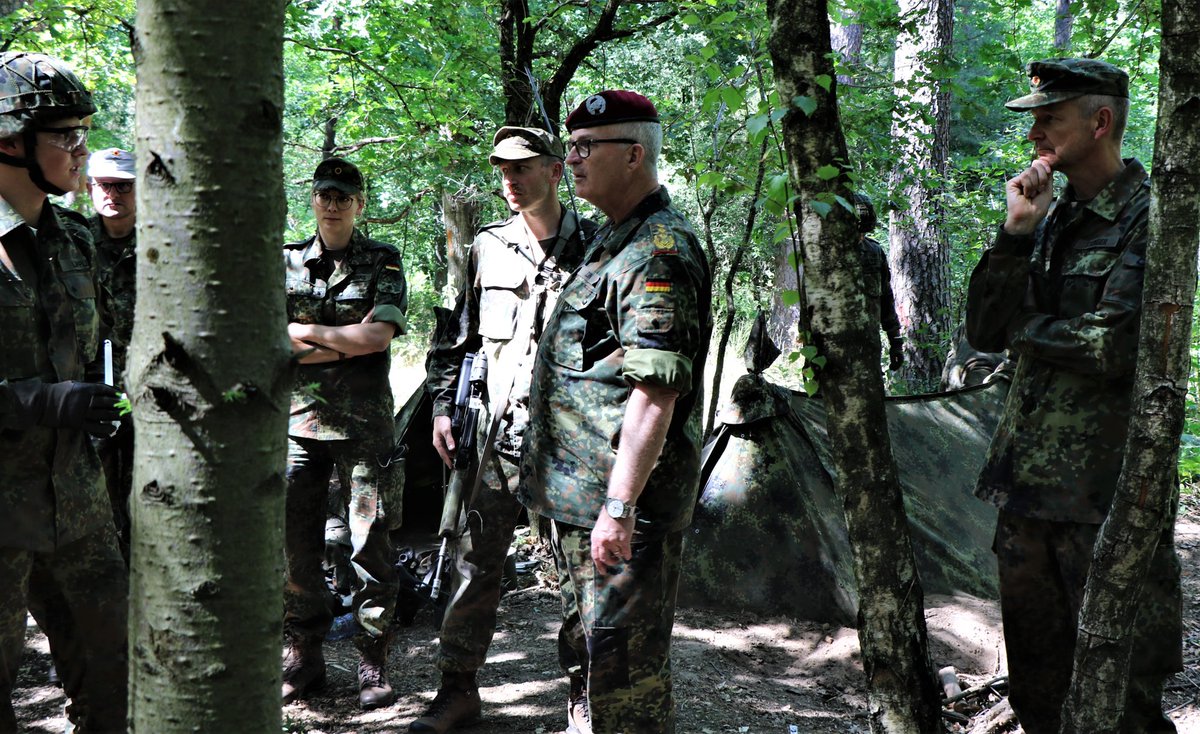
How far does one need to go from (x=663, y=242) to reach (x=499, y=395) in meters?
1.28

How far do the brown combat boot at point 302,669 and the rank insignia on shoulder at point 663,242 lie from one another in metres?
2.48

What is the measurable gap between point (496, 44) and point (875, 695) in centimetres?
634

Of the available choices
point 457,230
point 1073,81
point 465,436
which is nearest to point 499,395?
point 465,436

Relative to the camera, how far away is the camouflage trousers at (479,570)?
373cm

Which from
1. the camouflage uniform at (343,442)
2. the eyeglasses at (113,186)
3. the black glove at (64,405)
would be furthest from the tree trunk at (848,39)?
the black glove at (64,405)

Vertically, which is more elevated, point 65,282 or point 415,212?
point 415,212

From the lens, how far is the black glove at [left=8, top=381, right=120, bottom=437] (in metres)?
2.65

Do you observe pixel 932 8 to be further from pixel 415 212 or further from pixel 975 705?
pixel 415 212

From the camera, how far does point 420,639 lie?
488 cm

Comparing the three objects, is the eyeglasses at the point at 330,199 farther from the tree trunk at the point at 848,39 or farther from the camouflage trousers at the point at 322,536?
the tree trunk at the point at 848,39

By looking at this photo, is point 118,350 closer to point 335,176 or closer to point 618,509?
point 335,176

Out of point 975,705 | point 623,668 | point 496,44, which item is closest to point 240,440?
point 623,668

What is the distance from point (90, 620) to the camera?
2.87 metres

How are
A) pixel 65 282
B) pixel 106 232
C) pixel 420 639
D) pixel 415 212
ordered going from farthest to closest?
pixel 415 212, pixel 420 639, pixel 106 232, pixel 65 282
